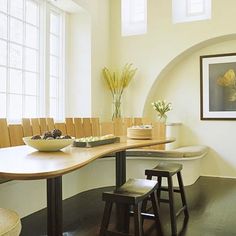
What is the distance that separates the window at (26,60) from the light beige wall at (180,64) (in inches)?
53.1

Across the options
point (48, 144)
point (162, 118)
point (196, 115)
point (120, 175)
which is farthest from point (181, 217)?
point (196, 115)

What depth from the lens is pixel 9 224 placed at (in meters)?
1.24

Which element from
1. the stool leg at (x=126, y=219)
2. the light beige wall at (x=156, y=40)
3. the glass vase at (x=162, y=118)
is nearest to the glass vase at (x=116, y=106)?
the light beige wall at (x=156, y=40)

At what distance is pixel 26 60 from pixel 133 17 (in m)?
2.35

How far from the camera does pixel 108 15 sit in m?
5.41

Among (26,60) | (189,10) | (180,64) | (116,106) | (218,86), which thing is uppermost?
(189,10)

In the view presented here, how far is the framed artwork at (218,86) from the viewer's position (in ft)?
15.8

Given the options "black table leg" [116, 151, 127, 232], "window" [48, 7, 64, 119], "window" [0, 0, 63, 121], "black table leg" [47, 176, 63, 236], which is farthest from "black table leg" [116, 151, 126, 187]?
"window" [48, 7, 64, 119]

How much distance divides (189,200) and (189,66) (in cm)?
243

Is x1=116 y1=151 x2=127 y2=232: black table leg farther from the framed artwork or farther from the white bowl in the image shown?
the framed artwork

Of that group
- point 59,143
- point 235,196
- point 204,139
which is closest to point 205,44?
point 204,139

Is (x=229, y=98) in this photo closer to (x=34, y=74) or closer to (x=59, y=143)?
(x=34, y=74)

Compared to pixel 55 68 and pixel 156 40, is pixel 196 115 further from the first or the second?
pixel 55 68

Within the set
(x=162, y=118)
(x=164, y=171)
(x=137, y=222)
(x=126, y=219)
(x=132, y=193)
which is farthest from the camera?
(x=162, y=118)
